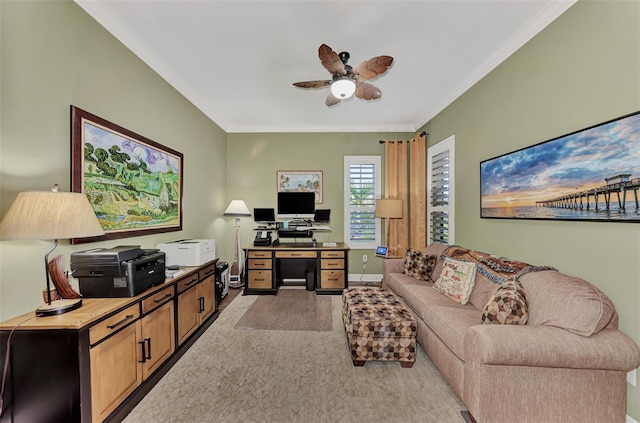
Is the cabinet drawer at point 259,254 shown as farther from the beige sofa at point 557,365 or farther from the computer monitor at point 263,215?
the beige sofa at point 557,365

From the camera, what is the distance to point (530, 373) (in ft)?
4.70

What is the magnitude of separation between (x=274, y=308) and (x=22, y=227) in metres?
2.74

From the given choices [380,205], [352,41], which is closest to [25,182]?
[352,41]

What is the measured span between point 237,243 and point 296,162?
1868 mm

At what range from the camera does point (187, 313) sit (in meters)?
2.50

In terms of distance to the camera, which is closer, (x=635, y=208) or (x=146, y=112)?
(x=635, y=208)

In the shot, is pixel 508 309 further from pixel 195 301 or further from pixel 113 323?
pixel 195 301

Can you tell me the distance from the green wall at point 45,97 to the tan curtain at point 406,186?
373cm

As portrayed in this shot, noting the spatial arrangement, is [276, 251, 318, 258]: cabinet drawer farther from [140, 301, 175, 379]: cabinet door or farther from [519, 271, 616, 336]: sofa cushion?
[519, 271, 616, 336]: sofa cushion

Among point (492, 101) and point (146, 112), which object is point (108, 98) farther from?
point (492, 101)

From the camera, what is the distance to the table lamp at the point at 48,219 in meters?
1.23

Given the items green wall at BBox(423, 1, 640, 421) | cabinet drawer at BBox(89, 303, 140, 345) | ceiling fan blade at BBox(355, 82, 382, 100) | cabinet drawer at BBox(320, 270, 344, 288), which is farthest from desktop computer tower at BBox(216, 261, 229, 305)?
Answer: green wall at BBox(423, 1, 640, 421)

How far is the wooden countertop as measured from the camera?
1.33 metres

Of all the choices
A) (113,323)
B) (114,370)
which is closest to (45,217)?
(113,323)
